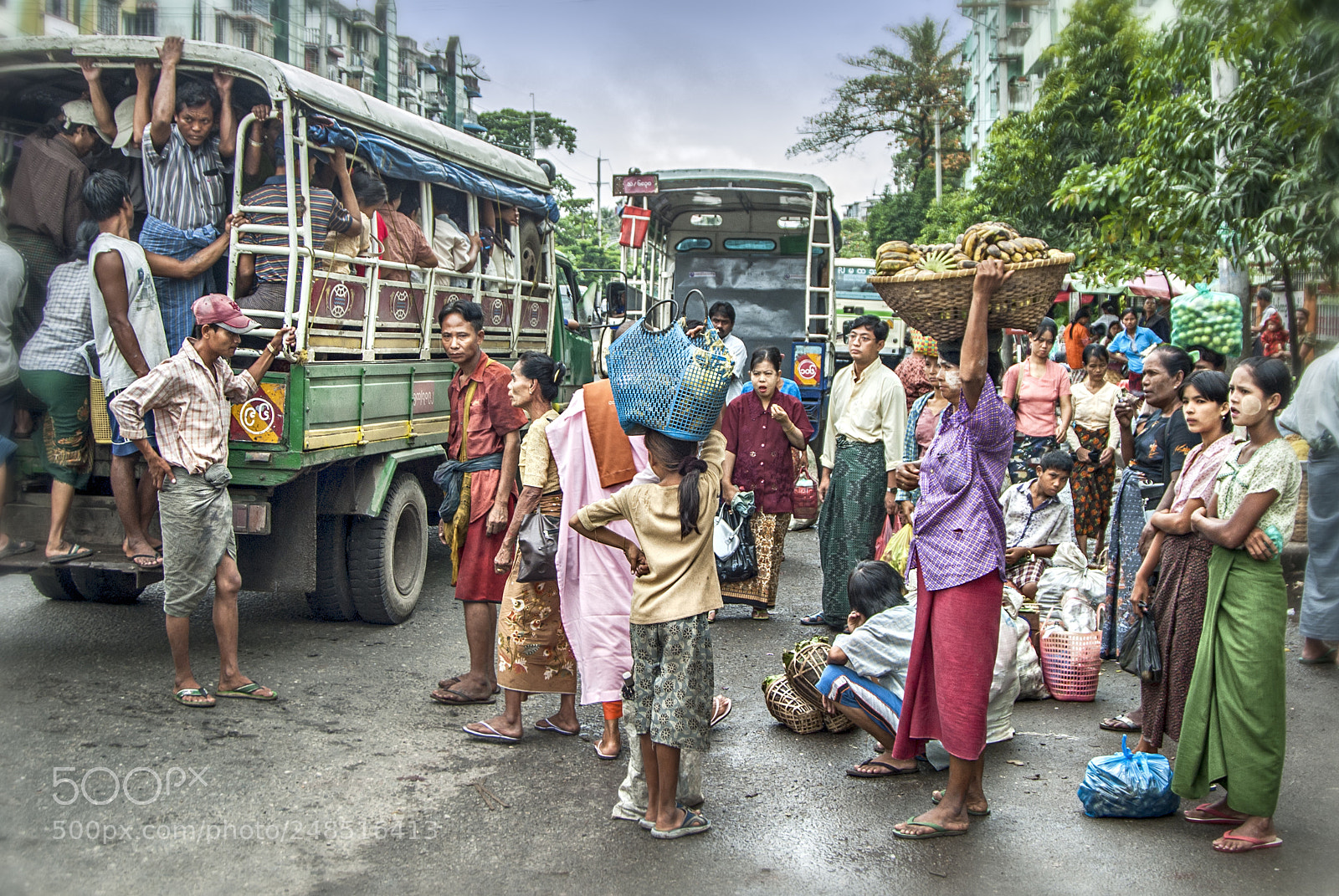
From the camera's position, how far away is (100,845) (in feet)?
11.5

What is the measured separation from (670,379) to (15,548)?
3672mm

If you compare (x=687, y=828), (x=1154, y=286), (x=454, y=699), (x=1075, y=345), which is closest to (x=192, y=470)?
(x=454, y=699)

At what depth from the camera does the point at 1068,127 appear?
980 centimetres

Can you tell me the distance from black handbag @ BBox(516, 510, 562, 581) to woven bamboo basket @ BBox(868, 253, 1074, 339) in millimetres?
1529

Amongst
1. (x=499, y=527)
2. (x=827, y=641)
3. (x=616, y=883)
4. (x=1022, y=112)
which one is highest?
(x=1022, y=112)

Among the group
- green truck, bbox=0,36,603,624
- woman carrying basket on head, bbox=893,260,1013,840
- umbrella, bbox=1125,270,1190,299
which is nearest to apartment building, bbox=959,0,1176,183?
woman carrying basket on head, bbox=893,260,1013,840

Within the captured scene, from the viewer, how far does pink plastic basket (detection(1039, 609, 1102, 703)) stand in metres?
5.32

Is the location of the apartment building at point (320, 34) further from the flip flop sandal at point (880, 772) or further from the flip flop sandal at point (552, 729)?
the flip flop sandal at point (880, 772)

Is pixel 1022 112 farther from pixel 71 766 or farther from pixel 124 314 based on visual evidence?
pixel 71 766

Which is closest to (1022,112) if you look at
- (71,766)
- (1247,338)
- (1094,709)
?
(1247,338)

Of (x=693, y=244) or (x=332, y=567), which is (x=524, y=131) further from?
(x=332, y=567)

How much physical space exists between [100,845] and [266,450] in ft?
7.21

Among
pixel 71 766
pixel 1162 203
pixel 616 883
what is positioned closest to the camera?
pixel 616 883
